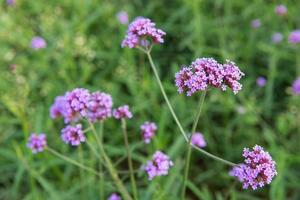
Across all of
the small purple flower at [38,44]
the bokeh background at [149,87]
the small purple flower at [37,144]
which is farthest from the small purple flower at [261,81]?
the small purple flower at [37,144]

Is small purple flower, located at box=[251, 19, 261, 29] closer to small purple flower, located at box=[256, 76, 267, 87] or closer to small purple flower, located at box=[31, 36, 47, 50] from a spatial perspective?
small purple flower, located at box=[256, 76, 267, 87]

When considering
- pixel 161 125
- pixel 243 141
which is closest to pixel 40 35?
pixel 161 125

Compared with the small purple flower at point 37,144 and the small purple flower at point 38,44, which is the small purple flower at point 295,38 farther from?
the small purple flower at point 37,144

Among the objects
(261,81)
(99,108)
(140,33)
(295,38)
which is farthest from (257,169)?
(295,38)

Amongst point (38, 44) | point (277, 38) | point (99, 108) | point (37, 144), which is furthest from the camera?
point (38, 44)

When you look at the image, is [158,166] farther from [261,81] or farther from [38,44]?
[38,44]

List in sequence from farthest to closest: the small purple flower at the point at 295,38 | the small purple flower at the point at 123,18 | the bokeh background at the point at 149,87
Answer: the small purple flower at the point at 123,18 < the small purple flower at the point at 295,38 < the bokeh background at the point at 149,87

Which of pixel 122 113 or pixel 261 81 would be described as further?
pixel 261 81

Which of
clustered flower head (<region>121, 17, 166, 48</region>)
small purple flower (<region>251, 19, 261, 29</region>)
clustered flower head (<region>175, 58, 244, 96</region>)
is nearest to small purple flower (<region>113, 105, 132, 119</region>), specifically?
clustered flower head (<region>121, 17, 166, 48</region>)
